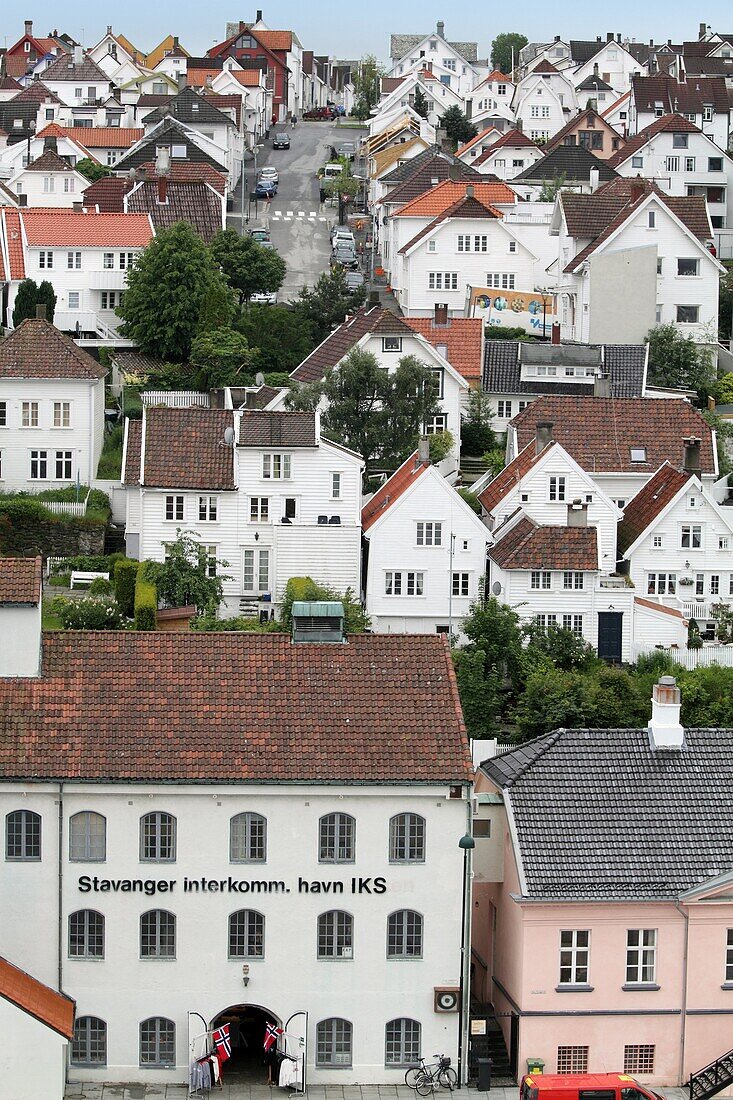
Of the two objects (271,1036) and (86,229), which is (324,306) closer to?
(86,229)

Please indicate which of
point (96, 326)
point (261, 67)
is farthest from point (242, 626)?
point (261, 67)

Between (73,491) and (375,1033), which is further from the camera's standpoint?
(73,491)

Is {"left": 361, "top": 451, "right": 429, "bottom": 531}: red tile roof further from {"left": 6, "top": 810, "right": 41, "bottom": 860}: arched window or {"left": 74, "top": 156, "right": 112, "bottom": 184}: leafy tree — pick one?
{"left": 74, "top": 156, "right": 112, "bottom": 184}: leafy tree

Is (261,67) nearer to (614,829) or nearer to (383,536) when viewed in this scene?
(383,536)

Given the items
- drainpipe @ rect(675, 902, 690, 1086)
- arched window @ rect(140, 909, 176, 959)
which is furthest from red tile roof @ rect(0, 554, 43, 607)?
drainpipe @ rect(675, 902, 690, 1086)

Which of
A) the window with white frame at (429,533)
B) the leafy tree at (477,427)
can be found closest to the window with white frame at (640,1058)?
the window with white frame at (429,533)
